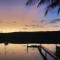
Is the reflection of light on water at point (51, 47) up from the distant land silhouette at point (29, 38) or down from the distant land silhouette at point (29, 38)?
down

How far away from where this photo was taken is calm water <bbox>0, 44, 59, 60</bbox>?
172 cm

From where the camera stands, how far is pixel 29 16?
1.76 m

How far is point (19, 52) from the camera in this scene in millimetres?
1729

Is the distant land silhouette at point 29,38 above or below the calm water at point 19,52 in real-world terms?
above

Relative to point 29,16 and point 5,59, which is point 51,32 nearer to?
point 29,16

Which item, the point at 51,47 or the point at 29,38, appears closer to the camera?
the point at 29,38

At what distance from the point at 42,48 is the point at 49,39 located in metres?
0.16

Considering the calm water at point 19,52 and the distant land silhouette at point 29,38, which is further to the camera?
the calm water at point 19,52

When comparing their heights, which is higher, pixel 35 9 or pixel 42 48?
pixel 35 9

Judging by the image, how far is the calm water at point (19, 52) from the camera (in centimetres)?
172

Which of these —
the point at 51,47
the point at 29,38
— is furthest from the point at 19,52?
the point at 51,47

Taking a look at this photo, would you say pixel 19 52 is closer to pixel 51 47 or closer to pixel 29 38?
pixel 29 38

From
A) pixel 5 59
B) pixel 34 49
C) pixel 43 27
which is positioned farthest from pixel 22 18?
pixel 5 59

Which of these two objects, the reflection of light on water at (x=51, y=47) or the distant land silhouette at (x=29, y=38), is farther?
the reflection of light on water at (x=51, y=47)
